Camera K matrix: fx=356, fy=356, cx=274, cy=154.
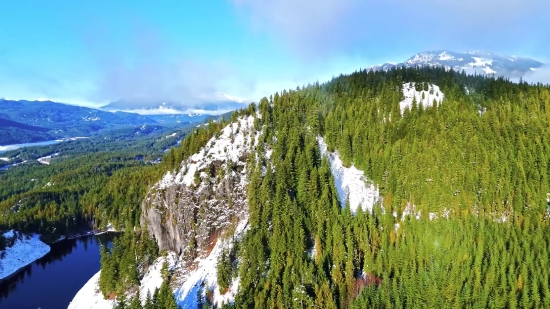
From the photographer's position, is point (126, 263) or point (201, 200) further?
point (201, 200)

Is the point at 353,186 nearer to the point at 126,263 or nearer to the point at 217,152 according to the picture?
the point at 217,152

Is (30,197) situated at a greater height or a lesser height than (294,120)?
lesser

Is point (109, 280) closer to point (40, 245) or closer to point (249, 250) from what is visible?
point (249, 250)

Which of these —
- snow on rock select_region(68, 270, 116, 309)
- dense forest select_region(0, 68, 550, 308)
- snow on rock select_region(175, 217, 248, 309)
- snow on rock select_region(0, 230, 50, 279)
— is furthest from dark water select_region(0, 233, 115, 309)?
snow on rock select_region(175, 217, 248, 309)

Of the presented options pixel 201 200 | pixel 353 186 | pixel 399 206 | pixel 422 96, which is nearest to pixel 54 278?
pixel 201 200

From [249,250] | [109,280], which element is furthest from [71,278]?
[249,250]

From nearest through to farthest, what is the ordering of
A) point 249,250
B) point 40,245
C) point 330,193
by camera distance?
point 249,250 < point 330,193 < point 40,245

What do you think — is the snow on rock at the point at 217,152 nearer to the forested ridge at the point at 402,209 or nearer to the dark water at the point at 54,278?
the forested ridge at the point at 402,209
